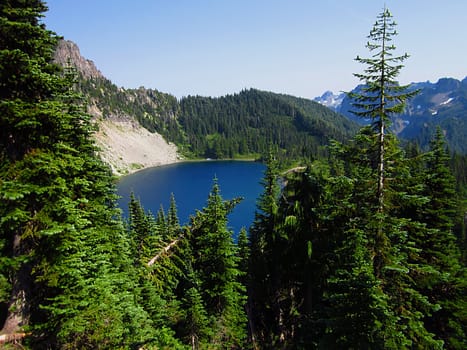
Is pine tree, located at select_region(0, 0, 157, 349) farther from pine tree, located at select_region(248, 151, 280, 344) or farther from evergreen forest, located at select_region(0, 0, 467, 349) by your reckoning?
pine tree, located at select_region(248, 151, 280, 344)

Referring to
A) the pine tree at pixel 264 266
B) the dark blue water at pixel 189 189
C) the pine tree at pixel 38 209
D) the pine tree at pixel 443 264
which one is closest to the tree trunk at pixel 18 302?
the pine tree at pixel 38 209

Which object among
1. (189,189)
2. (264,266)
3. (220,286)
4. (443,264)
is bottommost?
(189,189)

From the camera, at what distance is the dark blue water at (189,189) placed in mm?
83438

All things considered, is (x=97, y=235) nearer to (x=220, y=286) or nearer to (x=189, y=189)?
(x=220, y=286)

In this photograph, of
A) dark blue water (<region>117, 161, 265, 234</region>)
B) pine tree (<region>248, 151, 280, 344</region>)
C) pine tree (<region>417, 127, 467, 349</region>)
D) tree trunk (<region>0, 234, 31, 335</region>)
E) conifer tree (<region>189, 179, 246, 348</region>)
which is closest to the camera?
tree trunk (<region>0, 234, 31, 335</region>)

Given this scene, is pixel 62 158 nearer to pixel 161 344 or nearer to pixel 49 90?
pixel 49 90

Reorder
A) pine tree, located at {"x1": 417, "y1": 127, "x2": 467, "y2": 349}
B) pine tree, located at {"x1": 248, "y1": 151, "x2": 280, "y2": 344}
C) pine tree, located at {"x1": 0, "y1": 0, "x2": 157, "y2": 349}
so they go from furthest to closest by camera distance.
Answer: pine tree, located at {"x1": 248, "y1": 151, "x2": 280, "y2": 344} → pine tree, located at {"x1": 417, "y1": 127, "x2": 467, "y2": 349} → pine tree, located at {"x1": 0, "y1": 0, "x2": 157, "y2": 349}

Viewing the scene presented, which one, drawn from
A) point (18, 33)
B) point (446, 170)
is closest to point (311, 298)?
point (446, 170)

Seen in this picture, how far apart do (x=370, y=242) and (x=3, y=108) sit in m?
13.0

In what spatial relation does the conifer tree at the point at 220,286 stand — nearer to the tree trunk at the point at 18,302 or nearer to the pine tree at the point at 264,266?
the pine tree at the point at 264,266

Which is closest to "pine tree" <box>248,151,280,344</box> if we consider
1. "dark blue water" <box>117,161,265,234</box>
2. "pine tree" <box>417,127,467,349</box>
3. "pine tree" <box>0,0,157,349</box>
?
"pine tree" <box>417,127,467,349</box>

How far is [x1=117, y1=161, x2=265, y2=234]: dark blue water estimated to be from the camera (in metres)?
83.4

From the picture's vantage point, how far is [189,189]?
11969 cm

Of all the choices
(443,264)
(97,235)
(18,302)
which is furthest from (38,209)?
(443,264)
